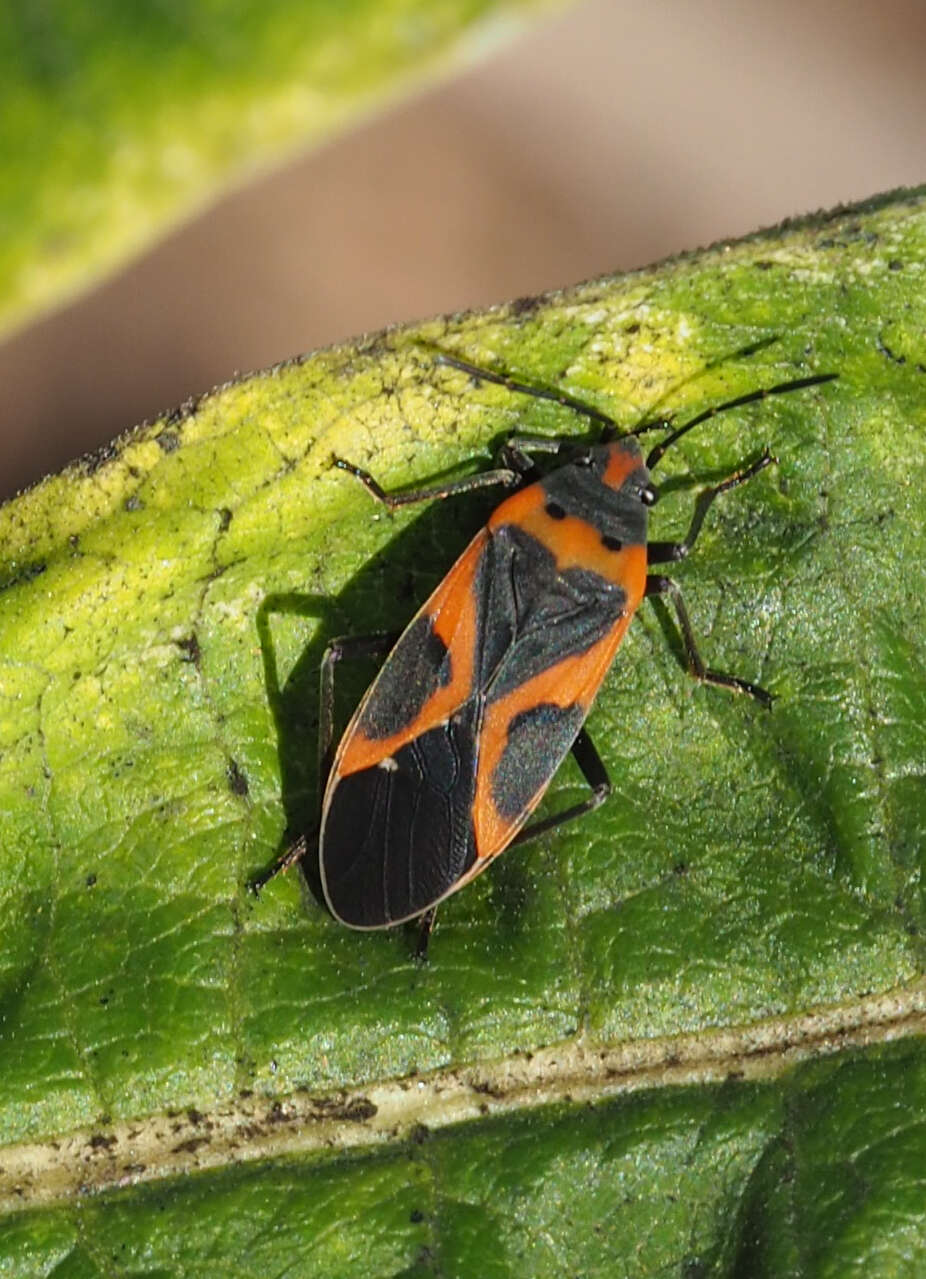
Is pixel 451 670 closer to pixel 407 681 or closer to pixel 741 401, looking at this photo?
pixel 407 681

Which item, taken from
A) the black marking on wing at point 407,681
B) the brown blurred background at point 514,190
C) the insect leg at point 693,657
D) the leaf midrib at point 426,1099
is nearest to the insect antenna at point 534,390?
the insect leg at point 693,657

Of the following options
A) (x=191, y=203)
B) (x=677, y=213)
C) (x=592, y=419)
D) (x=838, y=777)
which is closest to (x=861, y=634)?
(x=838, y=777)

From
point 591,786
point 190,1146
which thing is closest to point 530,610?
point 591,786

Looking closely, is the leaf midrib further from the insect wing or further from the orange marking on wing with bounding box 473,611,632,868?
the orange marking on wing with bounding box 473,611,632,868

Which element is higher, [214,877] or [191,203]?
[191,203]

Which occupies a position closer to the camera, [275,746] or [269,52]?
[269,52]

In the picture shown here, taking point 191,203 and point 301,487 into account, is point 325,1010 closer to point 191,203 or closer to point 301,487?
point 301,487
